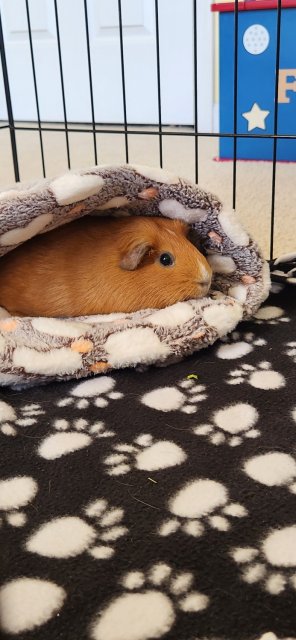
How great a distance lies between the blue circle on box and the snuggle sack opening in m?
1.35

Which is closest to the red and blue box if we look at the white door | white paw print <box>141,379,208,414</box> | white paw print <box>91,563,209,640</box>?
the white door

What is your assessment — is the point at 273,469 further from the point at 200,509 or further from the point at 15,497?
the point at 15,497

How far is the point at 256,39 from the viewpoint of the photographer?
2123 mm

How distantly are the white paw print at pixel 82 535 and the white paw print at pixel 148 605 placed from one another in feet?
0.15

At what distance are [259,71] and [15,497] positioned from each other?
6.27 ft

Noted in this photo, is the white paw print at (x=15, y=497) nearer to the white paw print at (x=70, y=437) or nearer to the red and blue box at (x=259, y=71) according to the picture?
the white paw print at (x=70, y=437)

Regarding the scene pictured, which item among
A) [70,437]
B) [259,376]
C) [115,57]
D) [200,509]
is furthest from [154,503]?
[115,57]

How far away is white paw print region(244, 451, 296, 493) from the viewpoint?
0.63 meters

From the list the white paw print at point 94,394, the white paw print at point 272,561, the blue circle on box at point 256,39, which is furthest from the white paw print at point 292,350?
the blue circle on box at point 256,39

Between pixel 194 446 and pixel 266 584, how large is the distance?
0.21 metres

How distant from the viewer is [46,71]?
3.09m

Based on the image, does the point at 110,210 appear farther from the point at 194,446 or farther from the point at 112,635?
the point at 112,635

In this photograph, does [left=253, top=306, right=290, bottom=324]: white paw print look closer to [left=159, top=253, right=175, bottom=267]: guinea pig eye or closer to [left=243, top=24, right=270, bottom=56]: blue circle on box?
[left=159, top=253, right=175, bottom=267]: guinea pig eye

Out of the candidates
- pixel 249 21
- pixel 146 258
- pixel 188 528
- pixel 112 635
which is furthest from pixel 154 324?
pixel 249 21
